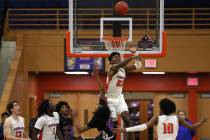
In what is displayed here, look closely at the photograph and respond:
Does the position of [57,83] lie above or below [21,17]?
below

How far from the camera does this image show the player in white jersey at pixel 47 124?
11.2 meters

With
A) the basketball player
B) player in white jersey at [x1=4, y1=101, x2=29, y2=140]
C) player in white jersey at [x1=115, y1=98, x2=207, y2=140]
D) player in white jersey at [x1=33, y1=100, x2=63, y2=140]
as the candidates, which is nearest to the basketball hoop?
player in white jersey at [x1=33, y1=100, x2=63, y2=140]

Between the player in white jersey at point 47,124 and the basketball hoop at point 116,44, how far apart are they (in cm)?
166

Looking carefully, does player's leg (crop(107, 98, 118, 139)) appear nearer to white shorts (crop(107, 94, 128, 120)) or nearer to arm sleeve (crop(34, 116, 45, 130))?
white shorts (crop(107, 94, 128, 120))

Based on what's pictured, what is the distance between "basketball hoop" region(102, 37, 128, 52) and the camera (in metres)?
11.8

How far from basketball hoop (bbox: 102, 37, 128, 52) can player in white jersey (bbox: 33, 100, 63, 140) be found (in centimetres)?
166

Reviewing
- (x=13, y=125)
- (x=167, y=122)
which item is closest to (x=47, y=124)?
(x=13, y=125)

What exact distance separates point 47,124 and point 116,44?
6.64 ft

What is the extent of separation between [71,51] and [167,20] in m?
9.63

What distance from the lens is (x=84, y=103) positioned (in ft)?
72.2

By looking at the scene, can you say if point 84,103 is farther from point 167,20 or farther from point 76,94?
point 167,20

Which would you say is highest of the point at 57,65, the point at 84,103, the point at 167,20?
the point at 167,20

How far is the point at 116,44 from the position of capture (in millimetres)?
11836

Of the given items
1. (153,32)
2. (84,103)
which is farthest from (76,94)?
(153,32)
